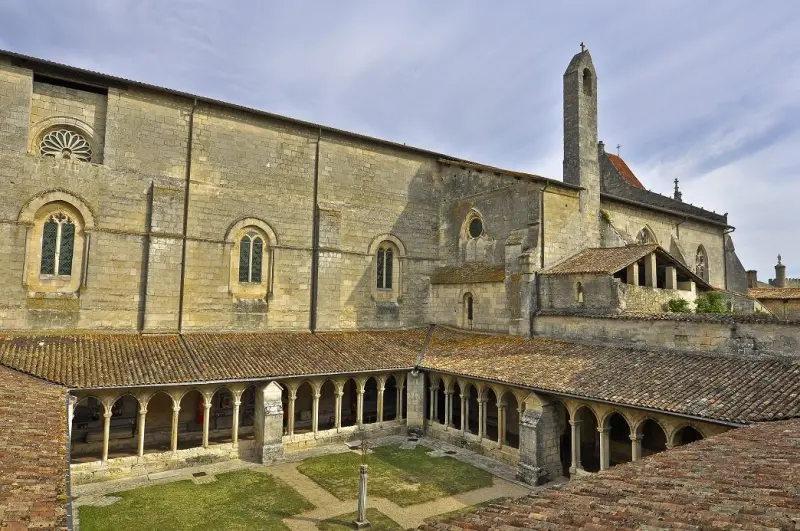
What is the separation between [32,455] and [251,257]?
13713 millimetres

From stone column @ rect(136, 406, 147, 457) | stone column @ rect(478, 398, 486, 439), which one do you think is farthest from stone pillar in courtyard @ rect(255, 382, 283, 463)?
stone column @ rect(478, 398, 486, 439)

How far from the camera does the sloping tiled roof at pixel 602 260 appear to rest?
59.8 feet

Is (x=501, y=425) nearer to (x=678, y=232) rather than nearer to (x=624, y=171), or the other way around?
(x=678, y=232)

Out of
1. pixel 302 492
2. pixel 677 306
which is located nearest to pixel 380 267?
pixel 302 492

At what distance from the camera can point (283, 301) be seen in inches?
826

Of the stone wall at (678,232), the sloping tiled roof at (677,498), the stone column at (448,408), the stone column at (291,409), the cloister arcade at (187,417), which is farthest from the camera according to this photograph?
the stone wall at (678,232)

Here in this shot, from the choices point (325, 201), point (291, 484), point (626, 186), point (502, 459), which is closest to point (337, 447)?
point (291, 484)

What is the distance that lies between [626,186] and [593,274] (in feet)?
53.0

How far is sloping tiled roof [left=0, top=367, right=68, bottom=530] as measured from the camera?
16.6ft

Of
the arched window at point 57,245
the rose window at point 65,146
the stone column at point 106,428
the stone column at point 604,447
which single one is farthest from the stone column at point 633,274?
the rose window at point 65,146

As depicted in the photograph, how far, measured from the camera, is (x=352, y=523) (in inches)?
488

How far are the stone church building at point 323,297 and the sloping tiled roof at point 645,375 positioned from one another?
8cm

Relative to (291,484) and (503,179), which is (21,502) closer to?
(291,484)

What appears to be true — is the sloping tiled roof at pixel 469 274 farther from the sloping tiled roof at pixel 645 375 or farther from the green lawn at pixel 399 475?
the green lawn at pixel 399 475
